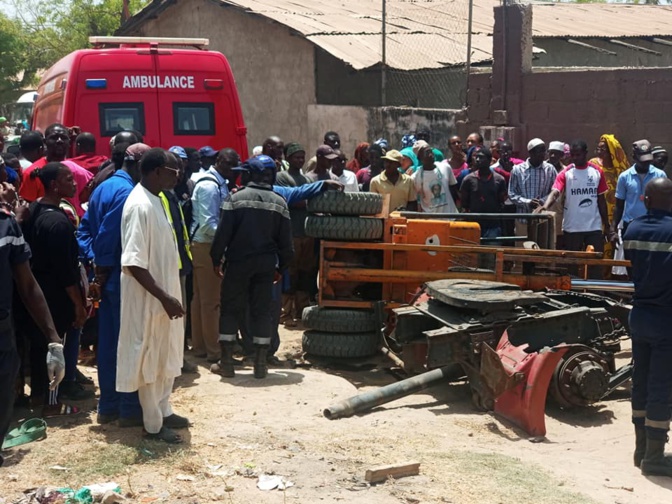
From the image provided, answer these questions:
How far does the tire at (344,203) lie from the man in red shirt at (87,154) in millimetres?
1988

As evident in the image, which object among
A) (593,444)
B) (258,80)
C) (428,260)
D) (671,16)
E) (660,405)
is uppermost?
(671,16)

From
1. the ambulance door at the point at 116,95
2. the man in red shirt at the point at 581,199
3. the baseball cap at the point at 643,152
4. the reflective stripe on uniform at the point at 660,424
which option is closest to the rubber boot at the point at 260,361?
the reflective stripe on uniform at the point at 660,424

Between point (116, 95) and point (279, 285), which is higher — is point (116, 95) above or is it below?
above

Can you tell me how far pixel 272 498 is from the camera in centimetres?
487

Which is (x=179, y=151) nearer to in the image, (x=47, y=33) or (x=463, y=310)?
(x=463, y=310)

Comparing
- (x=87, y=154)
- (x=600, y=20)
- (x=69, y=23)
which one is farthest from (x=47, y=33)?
(x=87, y=154)

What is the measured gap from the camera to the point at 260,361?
730cm

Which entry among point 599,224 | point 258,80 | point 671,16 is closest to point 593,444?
point 599,224

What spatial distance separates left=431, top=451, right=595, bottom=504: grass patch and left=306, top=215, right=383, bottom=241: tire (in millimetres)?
2531

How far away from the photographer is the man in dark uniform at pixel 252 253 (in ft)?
23.6

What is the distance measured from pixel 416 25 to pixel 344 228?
39.7ft

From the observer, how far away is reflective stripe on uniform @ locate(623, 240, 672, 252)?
5590 millimetres

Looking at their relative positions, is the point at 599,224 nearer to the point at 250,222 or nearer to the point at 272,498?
the point at 250,222

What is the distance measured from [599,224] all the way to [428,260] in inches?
96.9
